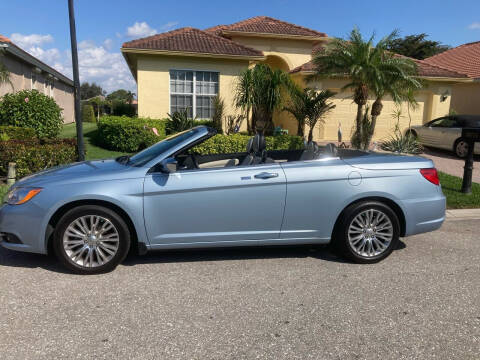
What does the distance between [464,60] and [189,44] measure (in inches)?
628

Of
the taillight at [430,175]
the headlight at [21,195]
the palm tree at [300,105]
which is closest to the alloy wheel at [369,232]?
the taillight at [430,175]

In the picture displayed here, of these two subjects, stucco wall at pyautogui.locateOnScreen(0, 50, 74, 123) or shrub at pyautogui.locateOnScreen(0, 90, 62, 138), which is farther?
stucco wall at pyautogui.locateOnScreen(0, 50, 74, 123)

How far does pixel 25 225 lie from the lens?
385 centimetres

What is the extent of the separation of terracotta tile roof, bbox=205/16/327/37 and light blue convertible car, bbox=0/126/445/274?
14.4 m

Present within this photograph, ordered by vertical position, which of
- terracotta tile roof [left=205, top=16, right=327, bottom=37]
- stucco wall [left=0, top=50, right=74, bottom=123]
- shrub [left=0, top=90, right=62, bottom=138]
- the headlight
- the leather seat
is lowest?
the headlight

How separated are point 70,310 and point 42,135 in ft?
32.2

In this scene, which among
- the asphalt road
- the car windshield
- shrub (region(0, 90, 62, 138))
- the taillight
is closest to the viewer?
the asphalt road

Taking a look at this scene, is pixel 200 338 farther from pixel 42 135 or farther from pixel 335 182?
pixel 42 135

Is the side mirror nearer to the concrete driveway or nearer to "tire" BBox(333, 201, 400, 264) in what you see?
"tire" BBox(333, 201, 400, 264)

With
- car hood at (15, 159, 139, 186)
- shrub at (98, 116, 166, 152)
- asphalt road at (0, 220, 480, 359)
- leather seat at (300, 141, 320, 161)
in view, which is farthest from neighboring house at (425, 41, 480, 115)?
car hood at (15, 159, 139, 186)

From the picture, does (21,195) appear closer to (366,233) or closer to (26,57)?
(366,233)

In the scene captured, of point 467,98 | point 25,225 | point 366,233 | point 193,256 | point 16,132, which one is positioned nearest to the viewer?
point 25,225

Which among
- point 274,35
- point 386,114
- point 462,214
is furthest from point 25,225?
point 386,114

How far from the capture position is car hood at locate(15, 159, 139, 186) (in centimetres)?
398
